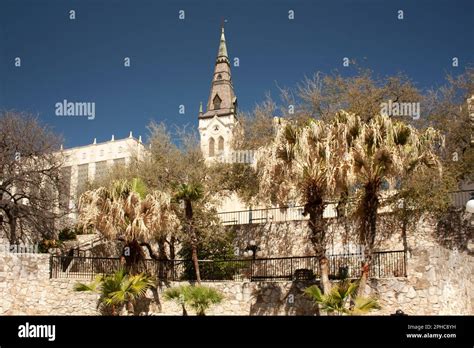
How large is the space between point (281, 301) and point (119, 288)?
5.18 meters

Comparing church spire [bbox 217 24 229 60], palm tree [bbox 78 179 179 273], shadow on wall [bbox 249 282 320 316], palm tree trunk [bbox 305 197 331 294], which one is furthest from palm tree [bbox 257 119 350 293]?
church spire [bbox 217 24 229 60]

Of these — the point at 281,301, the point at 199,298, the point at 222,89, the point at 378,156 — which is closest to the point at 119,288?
the point at 199,298

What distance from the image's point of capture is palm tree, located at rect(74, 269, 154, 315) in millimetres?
15398

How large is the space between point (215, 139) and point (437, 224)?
1997 inches

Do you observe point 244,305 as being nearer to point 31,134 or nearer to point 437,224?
point 437,224

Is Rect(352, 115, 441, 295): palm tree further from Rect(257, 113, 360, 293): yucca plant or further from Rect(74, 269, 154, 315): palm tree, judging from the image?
Rect(74, 269, 154, 315): palm tree

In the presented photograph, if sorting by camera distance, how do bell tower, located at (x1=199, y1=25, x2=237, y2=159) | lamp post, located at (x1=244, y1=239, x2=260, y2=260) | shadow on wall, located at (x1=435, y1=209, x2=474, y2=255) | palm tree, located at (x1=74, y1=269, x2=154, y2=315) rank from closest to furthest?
palm tree, located at (x1=74, y1=269, x2=154, y2=315), shadow on wall, located at (x1=435, y1=209, x2=474, y2=255), lamp post, located at (x1=244, y1=239, x2=260, y2=260), bell tower, located at (x1=199, y1=25, x2=237, y2=159)

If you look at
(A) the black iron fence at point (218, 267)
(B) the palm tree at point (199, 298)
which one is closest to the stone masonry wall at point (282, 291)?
(A) the black iron fence at point (218, 267)

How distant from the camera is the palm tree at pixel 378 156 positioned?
42.9ft

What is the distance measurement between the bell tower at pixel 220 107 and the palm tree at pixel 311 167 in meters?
51.1

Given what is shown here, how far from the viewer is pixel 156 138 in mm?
25844

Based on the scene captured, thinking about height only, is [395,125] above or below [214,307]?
above

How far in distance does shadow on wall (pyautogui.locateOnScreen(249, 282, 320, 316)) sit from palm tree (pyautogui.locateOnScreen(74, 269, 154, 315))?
3.58 m
